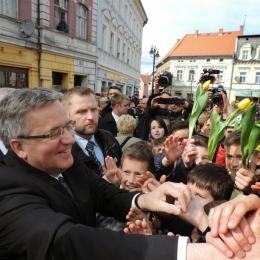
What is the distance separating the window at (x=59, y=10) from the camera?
10367 mm

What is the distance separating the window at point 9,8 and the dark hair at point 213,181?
352 inches

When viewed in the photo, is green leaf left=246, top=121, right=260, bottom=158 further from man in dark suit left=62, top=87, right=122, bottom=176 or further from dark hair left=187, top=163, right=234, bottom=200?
man in dark suit left=62, top=87, right=122, bottom=176

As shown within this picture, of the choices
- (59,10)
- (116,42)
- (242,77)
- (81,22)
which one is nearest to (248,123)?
(59,10)

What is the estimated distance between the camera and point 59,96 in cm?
130

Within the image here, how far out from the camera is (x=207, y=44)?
4091 cm

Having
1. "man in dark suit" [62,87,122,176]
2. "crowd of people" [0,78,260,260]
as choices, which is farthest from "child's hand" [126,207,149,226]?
"man in dark suit" [62,87,122,176]

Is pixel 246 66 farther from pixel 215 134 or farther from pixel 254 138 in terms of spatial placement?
pixel 254 138

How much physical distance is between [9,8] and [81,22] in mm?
4123

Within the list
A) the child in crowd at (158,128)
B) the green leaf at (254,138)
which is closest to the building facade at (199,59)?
the child in crowd at (158,128)

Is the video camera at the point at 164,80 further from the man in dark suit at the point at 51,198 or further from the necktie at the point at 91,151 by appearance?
the man in dark suit at the point at 51,198

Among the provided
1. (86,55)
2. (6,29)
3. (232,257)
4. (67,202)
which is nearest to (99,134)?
(67,202)

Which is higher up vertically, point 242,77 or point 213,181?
point 242,77

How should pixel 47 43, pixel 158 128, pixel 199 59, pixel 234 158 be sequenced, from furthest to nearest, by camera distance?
pixel 199 59 < pixel 47 43 < pixel 158 128 < pixel 234 158

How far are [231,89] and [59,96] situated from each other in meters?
37.7
